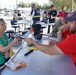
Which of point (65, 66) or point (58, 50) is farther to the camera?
point (65, 66)

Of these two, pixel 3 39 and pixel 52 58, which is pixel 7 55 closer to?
pixel 3 39

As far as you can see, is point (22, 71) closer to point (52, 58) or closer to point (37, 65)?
point (37, 65)

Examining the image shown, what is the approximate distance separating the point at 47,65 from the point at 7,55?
81 cm

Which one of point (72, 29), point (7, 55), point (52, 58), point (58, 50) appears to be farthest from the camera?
point (7, 55)

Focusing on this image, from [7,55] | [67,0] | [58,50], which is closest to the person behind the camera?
[58,50]

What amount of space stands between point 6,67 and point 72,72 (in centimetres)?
51

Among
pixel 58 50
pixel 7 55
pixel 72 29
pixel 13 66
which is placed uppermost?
pixel 72 29

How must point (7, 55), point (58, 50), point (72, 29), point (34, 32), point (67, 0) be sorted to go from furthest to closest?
1. point (67, 0)
2. point (34, 32)
3. point (7, 55)
4. point (72, 29)
5. point (58, 50)

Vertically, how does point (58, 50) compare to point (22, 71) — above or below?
above

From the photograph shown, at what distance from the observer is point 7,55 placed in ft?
7.52

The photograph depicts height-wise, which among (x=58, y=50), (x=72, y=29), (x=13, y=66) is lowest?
(x=13, y=66)

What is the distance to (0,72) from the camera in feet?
4.74

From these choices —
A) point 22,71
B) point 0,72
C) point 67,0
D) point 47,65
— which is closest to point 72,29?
point 47,65

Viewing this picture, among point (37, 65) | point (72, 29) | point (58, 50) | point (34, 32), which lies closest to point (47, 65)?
point (37, 65)
